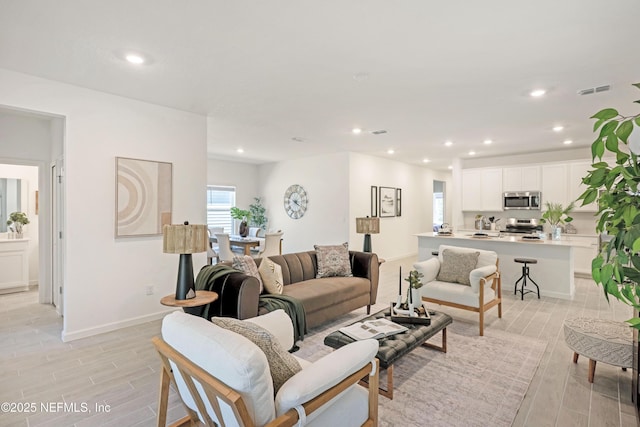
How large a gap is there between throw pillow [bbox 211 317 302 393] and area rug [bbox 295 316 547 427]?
39.2 inches

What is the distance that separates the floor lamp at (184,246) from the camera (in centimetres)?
280

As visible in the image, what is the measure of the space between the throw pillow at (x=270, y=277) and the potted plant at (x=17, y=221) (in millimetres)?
4725

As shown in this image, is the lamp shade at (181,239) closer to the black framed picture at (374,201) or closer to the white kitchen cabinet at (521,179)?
the black framed picture at (374,201)

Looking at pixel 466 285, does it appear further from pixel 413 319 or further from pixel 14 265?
pixel 14 265

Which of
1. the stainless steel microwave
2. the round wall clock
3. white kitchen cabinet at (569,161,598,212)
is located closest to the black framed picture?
the round wall clock

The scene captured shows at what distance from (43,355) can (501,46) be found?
4.93 m

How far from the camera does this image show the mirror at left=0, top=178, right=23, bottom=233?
5.34m

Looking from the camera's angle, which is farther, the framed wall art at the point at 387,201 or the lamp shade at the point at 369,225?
the framed wall art at the point at 387,201

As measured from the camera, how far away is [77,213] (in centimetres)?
343

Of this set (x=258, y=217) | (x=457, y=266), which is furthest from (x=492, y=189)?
(x=258, y=217)

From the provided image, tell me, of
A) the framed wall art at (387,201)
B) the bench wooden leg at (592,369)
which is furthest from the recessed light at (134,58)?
the framed wall art at (387,201)

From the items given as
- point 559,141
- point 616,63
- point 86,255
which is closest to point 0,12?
point 86,255

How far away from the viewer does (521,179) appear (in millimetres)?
7277

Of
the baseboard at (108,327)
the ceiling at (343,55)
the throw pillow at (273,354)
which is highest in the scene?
the ceiling at (343,55)
